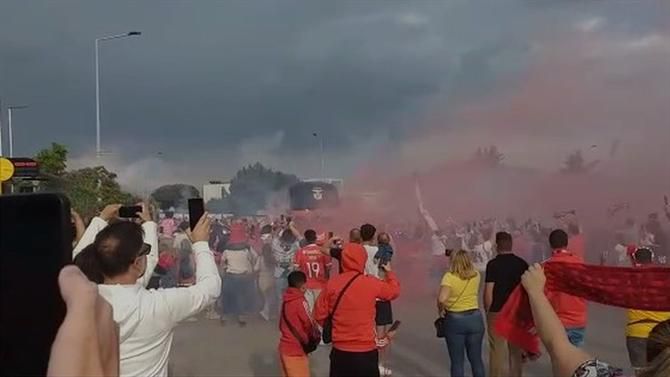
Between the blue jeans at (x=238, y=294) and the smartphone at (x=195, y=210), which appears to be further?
the blue jeans at (x=238, y=294)

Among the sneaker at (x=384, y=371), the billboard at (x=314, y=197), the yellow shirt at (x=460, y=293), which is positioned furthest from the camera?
the billboard at (x=314, y=197)

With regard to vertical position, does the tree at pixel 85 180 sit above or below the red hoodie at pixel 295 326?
above

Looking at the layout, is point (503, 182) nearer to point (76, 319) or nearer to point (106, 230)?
point (106, 230)

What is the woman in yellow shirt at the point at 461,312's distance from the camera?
7844mm

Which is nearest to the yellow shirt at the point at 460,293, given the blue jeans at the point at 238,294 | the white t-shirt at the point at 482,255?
the white t-shirt at the point at 482,255

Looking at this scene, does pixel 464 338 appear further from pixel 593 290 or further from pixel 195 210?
pixel 195 210

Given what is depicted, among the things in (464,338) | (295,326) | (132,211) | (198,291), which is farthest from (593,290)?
(464,338)

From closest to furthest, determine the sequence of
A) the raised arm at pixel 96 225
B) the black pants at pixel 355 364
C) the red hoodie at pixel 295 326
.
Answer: the raised arm at pixel 96 225 → the black pants at pixel 355 364 → the red hoodie at pixel 295 326

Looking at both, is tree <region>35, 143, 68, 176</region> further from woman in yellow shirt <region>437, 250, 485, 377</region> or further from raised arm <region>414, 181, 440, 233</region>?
woman in yellow shirt <region>437, 250, 485, 377</region>

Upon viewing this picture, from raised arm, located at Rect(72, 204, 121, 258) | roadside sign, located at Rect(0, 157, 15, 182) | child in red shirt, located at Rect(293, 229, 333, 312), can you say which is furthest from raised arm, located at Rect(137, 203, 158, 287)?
child in red shirt, located at Rect(293, 229, 333, 312)

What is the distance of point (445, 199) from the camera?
1588 cm

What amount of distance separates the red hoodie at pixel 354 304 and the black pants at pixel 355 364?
0.04 m

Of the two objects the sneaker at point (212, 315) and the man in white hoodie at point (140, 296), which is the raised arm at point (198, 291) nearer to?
Answer: the man in white hoodie at point (140, 296)

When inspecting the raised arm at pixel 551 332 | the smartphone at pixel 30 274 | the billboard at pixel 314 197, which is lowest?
the raised arm at pixel 551 332
